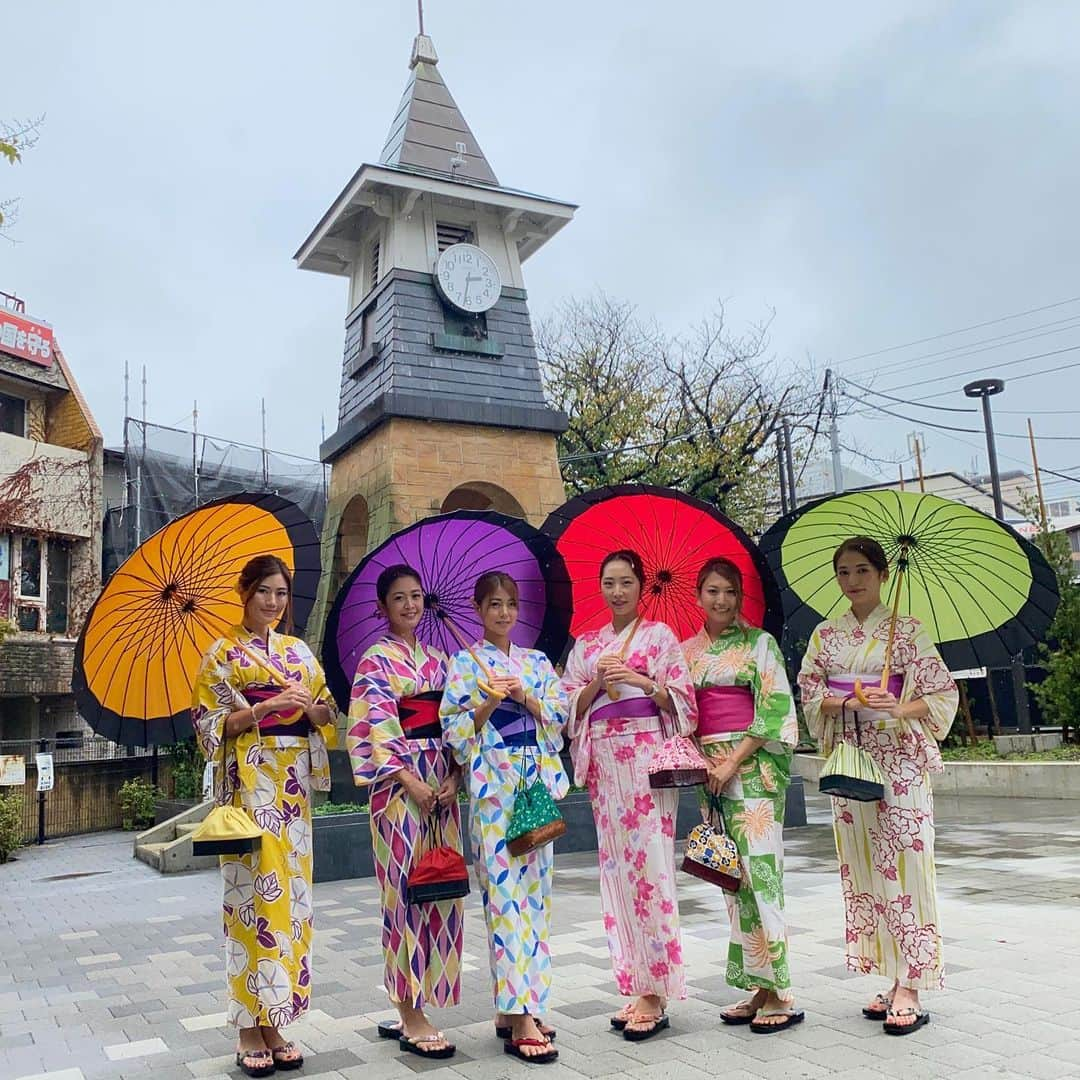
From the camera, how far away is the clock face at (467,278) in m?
11.3

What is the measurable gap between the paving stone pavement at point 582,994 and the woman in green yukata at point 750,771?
7.8 inches

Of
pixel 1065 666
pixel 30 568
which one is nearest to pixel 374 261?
pixel 30 568

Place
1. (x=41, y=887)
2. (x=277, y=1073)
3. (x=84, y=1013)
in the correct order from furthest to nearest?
(x=41, y=887)
(x=84, y=1013)
(x=277, y=1073)

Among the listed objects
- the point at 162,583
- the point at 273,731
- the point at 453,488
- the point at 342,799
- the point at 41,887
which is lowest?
the point at 41,887

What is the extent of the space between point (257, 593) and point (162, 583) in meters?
0.53

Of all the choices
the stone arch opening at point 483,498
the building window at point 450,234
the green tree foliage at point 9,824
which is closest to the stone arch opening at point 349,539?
the stone arch opening at point 483,498

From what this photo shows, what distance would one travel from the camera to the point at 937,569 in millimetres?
4355

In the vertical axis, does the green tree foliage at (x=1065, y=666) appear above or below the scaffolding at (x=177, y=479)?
below

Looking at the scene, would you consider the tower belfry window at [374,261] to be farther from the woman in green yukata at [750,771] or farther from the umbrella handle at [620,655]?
the woman in green yukata at [750,771]

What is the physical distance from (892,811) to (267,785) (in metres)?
2.44

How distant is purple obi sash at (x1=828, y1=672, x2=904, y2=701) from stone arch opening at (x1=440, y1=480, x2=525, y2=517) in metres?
7.00

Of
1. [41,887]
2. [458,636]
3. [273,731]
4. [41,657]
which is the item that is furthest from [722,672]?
[41,657]

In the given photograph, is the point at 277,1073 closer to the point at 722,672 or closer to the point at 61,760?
the point at 722,672

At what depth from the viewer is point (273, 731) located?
383 cm
